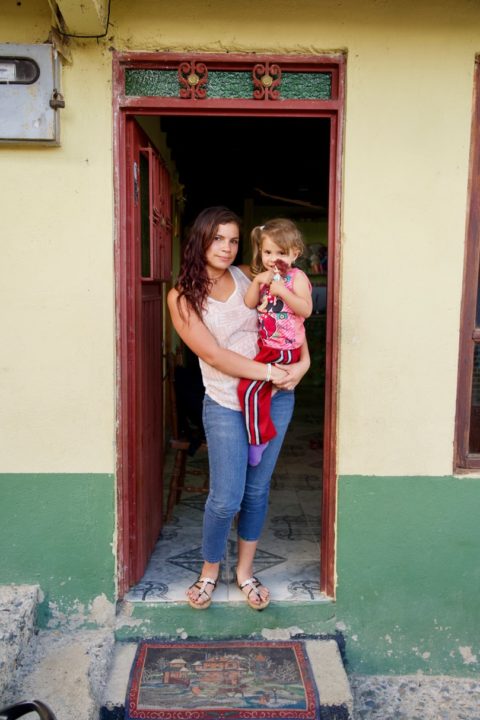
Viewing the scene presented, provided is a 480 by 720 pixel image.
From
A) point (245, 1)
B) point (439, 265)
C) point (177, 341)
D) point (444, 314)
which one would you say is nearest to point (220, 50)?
point (245, 1)

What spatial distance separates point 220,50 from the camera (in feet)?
9.43

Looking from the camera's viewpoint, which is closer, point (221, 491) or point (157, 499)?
point (221, 491)

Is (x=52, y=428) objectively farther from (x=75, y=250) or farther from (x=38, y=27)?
(x=38, y=27)

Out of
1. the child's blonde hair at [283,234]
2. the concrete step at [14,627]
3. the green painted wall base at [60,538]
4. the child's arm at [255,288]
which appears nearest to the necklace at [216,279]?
the child's arm at [255,288]

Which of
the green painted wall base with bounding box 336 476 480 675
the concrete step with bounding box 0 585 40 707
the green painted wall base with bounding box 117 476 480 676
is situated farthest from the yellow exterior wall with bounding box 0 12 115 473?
the green painted wall base with bounding box 336 476 480 675

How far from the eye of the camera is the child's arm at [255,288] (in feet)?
9.00

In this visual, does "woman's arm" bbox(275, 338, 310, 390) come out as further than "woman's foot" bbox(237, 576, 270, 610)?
No

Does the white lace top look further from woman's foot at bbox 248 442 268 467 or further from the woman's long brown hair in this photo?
woman's foot at bbox 248 442 268 467

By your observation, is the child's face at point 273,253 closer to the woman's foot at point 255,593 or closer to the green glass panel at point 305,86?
the green glass panel at point 305,86

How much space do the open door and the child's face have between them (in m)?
0.68

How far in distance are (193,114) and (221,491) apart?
1.75m

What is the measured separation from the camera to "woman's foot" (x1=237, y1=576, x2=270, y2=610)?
298 cm

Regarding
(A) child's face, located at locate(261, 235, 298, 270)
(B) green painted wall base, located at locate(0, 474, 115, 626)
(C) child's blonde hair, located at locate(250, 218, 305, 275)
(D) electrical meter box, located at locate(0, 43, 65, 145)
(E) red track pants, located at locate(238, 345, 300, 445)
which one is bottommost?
(B) green painted wall base, located at locate(0, 474, 115, 626)

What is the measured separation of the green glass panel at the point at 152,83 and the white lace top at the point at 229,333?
0.95 metres
